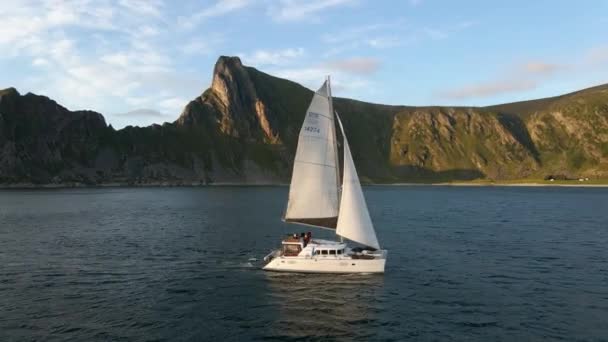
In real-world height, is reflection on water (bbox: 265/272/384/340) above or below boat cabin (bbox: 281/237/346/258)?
below

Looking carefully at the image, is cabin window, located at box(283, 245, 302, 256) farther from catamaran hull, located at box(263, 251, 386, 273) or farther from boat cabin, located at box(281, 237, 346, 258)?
catamaran hull, located at box(263, 251, 386, 273)

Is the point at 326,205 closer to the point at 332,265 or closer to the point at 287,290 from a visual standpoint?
the point at 332,265

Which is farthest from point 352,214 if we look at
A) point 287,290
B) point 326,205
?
point 287,290

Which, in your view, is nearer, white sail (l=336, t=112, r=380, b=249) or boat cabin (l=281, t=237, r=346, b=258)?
white sail (l=336, t=112, r=380, b=249)

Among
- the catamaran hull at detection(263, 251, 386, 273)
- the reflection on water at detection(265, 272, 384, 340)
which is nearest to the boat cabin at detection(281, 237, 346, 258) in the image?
the catamaran hull at detection(263, 251, 386, 273)

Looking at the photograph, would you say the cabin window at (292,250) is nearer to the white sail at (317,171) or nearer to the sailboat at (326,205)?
the sailboat at (326,205)

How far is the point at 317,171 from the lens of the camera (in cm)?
4000

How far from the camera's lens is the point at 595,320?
29594mm

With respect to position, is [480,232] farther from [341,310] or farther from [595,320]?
[341,310]

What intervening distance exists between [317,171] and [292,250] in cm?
733

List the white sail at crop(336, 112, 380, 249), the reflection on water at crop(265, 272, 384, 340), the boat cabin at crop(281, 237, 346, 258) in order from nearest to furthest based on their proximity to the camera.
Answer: the reflection on water at crop(265, 272, 384, 340) < the white sail at crop(336, 112, 380, 249) < the boat cabin at crop(281, 237, 346, 258)

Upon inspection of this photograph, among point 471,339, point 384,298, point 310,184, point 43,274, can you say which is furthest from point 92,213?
point 471,339

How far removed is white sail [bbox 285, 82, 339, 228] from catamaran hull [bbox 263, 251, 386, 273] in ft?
10.3

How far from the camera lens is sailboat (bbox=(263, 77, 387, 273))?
3897 cm
